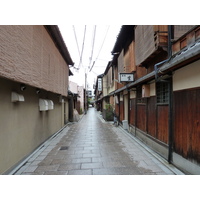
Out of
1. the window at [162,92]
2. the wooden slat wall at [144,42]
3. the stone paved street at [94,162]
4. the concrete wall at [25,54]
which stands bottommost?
the stone paved street at [94,162]

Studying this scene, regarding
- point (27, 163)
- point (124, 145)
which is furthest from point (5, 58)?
point (124, 145)

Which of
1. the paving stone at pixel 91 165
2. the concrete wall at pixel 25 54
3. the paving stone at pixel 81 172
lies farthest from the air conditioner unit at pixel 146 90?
the concrete wall at pixel 25 54

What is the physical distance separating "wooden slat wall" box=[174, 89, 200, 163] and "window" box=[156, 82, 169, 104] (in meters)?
0.87

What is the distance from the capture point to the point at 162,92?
6164 mm

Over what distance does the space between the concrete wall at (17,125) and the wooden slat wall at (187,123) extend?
5.20 m

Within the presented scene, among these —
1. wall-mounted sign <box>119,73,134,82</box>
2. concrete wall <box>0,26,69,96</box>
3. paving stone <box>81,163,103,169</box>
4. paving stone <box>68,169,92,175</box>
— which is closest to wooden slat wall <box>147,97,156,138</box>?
wall-mounted sign <box>119,73,134,82</box>

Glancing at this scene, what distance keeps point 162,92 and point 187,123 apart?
2.10 m

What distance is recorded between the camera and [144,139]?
788cm

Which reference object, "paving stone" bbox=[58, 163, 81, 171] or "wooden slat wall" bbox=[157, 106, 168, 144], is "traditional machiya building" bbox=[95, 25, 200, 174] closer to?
"wooden slat wall" bbox=[157, 106, 168, 144]

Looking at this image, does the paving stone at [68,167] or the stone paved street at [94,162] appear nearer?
the stone paved street at [94,162]

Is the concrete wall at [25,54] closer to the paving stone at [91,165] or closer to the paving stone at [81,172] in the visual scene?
the paving stone at [81,172]

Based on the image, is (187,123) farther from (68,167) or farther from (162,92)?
(68,167)

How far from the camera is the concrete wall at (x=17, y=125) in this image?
4.34 meters

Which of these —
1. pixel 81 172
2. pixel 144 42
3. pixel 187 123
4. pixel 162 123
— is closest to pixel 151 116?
pixel 162 123
